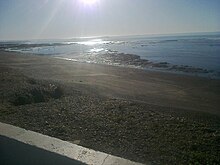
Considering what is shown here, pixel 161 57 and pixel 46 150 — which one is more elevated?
pixel 46 150

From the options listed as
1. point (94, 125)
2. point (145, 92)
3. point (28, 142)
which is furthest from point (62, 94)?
point (28, 142)

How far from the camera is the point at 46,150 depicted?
3471 mm

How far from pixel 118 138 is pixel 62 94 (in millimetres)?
7051

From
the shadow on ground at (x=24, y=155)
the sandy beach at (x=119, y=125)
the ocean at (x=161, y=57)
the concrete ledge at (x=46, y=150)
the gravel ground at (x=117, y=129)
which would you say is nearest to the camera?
the concrete ledge at (x=46, y=150)

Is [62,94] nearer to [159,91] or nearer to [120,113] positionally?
[120,113]

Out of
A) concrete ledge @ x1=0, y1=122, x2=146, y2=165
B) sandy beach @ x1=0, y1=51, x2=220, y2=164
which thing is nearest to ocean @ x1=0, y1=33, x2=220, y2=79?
sandy beach @ x1=0, y1=51, x2=220, y2=164

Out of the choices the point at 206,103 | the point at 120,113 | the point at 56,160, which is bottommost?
the point at 206,103

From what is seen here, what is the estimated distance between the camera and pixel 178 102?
16609 millimetres

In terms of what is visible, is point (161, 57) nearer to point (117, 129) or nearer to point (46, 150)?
point (117, 129)

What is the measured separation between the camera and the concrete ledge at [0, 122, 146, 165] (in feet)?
10.7

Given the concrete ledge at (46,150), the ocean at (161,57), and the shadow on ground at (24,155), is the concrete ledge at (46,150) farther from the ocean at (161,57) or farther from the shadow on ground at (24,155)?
the ocean at (161,57)

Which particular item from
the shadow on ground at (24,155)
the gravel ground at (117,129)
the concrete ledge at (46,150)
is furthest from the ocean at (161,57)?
the shadow on ground at (24,155)

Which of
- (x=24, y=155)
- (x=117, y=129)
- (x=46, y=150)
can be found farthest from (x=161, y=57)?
(x=46, y=150)

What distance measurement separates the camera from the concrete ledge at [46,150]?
3256mm
